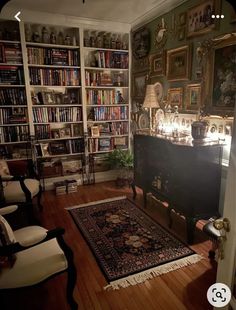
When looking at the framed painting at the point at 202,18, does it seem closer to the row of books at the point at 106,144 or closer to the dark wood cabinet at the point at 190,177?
the dark wood cabinet at the point at 190,177

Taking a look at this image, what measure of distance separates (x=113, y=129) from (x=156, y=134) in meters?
1.40

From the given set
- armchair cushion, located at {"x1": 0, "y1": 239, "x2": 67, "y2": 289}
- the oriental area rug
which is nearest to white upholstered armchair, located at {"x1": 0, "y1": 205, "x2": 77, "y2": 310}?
armchair cushion, located at {"x1": 0, "y1": 239, "x2": 67, "y2": 289}

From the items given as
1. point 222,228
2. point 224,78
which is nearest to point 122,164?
point 224,78

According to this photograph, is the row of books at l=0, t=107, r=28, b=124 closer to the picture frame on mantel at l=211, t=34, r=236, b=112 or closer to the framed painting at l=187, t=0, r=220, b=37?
the framed painting at l=187, t=0, r=220, b=37

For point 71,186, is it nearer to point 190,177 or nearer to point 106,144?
point 106,144

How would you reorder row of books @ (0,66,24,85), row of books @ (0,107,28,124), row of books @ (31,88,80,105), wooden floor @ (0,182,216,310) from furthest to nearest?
row of books @ (31,88,80,105), row of books @ (0,107,28,124), row of books @ (0,66,24,85), wooden floor @ (0,182,216,310)

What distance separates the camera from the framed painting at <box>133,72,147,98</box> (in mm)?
3719

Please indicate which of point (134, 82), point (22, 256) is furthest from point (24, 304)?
point (134, 82)

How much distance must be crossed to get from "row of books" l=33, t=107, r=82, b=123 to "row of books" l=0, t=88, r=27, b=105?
0.24 metres

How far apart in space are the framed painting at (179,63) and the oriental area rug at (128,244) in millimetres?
1807

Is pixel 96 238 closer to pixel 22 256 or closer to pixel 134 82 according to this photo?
pixel 22 256

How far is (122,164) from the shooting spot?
3.88 meters

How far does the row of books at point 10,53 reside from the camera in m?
3.25

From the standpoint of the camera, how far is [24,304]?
1.72 meters
